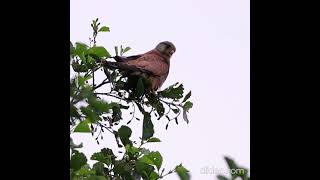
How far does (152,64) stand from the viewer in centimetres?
497

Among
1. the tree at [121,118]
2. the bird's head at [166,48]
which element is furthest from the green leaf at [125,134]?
the bird's head at [166,48]

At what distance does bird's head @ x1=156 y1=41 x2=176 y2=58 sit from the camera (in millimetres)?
5773

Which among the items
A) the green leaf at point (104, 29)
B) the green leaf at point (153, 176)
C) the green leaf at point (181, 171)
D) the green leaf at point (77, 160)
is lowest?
the green leaf at point (153, 176)

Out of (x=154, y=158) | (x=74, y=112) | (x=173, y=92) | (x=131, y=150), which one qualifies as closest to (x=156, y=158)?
(x=154, y=158)

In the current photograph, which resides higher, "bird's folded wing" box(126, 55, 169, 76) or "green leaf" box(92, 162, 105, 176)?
"bird's folded wing" box(126, 55, 169, 76)

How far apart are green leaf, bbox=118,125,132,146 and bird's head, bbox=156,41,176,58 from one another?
273 centimetres

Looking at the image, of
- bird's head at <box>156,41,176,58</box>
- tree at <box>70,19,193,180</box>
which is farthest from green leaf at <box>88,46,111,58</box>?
bird's head at <box>156,41,176,58</box>

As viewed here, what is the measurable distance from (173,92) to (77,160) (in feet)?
5.10

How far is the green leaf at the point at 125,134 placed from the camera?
3059mm

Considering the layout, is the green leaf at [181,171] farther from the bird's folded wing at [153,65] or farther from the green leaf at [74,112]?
the bird's folded wing at [153,65]

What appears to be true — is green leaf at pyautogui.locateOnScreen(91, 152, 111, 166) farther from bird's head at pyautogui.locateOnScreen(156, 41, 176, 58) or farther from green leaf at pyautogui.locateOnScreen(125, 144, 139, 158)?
bird's head at pyautogui.locateOnScreen(156, 41, 176, 58)

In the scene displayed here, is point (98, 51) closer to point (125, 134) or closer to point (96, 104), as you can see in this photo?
point (125, 134)
